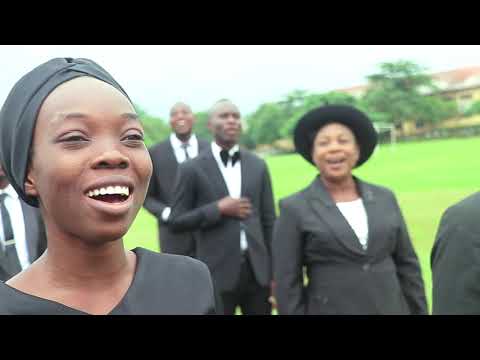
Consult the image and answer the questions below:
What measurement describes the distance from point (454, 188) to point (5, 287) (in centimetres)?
1776

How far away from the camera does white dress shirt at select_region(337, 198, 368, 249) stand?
3611mm

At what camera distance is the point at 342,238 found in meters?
3.55

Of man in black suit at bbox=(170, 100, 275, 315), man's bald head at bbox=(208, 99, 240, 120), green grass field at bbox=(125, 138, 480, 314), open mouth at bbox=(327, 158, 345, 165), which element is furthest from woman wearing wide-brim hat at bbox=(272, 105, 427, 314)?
green grass field at bbox=(125, 138, 480, 314)

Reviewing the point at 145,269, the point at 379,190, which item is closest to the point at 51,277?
the point at 145,269

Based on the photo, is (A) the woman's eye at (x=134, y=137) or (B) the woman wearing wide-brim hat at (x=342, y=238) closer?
(A) the woman's eye at (x=134, y=137)

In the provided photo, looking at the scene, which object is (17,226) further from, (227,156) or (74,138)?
(74,138)

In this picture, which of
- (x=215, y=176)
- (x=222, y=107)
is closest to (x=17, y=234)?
(x=215, y=176)

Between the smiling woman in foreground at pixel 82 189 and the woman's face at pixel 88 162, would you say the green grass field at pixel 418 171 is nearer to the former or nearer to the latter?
the smiling woman in foreground at pixel 82 189

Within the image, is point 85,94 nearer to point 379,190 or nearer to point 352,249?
point 352,249

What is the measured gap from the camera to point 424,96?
2131 cm

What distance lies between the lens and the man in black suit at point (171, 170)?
221 inches

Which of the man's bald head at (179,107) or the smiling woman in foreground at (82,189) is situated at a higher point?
the man's bald head at (179,107)

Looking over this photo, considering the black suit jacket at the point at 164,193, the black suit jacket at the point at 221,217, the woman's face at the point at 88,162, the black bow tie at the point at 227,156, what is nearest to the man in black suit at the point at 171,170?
the black suit jacket at the point at 164,193

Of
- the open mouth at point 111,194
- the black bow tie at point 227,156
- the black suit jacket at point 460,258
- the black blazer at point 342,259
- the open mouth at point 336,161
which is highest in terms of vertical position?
the open mouth at point 111,194
